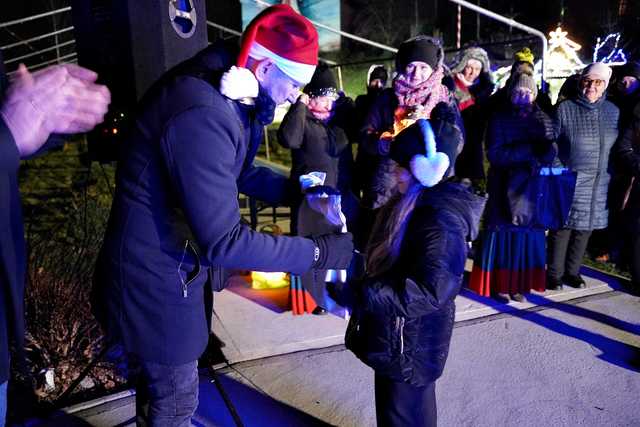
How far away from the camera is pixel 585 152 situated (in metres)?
4.16

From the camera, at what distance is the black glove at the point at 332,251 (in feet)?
5.64

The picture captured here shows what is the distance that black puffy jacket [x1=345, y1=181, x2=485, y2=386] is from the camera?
1.84m

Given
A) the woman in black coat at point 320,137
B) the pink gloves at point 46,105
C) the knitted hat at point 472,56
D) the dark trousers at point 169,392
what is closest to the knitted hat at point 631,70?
the knitted hat at point 472,56

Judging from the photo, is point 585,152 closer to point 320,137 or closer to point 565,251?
point 565,251

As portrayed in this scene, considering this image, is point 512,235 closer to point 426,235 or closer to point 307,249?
point 426,235

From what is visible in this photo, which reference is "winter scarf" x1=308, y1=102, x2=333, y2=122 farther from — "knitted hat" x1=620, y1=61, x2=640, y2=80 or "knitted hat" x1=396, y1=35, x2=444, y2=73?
"knitted hat" x1=620, y1=61, x2=640, y2=80

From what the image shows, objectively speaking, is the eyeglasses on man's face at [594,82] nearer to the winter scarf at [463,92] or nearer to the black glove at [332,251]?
the winter scarf at [463,92]

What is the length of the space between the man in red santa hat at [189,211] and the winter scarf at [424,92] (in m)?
1.97

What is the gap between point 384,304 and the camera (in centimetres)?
187

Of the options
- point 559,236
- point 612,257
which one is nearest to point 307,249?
point 559,236

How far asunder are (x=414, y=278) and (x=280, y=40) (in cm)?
94

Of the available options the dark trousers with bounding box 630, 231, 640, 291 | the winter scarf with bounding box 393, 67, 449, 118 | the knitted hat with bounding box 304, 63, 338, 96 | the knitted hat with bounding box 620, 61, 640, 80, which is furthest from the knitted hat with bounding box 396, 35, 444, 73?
the dark trousers with bounding box 630, 231, 640, 291

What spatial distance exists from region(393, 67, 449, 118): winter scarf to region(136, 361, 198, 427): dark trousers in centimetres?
239

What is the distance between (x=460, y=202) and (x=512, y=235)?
2421 mm
